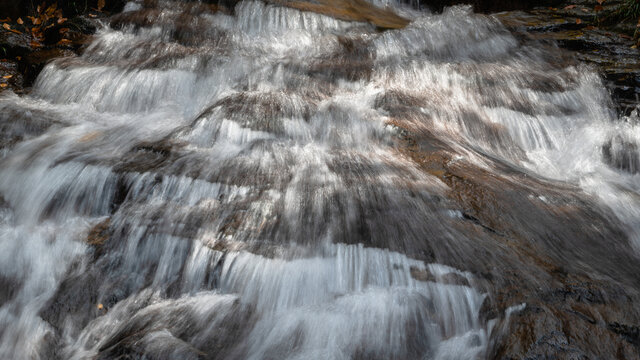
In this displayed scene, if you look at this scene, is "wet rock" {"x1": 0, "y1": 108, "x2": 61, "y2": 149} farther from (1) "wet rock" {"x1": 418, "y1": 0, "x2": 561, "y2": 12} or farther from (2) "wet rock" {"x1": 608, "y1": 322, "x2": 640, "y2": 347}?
(1) "wet rock" {"x1": 418, "y1": 0, "x2": 561, "y2": 12}

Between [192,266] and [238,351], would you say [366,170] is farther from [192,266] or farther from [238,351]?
[238,351]

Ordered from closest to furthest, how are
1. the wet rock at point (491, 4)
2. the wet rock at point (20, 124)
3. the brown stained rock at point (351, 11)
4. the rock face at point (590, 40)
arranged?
the wet rock at point (20, 124) → the rock face at point (590, 40) → the brown stained rock at point (351, 11) → the wet rock at point (491, 4)

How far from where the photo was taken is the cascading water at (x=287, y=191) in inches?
117

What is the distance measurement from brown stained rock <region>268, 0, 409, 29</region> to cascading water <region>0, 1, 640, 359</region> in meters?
0.73

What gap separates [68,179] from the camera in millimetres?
4117

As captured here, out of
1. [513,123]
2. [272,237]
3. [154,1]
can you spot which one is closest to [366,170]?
[272,237]

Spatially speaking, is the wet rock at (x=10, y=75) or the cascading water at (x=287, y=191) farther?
the wet rock at (x=10, y=75)

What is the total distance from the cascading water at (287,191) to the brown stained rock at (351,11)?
730mm

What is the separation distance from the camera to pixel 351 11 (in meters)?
7.44

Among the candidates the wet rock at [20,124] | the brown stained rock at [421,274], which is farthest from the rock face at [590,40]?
the wet rock at [20,124]

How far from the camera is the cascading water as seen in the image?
2961 millimetres

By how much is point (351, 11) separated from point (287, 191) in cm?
461

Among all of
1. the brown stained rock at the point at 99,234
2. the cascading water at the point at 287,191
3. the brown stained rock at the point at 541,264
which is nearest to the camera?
the brown stained rock at the point at 541,264

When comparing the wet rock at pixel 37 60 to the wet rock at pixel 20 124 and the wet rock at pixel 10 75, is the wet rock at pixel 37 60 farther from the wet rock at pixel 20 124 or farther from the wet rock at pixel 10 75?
the wet rock at pixel 20 124
